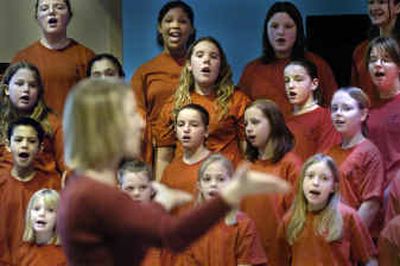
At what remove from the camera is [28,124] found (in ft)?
11.4

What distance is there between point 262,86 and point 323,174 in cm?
79

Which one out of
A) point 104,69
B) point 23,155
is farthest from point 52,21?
point 23,155

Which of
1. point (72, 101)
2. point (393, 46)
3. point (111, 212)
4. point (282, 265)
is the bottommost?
point (282, 265)

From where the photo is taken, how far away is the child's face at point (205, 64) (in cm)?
360

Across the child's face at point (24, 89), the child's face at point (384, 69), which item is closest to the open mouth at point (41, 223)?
the child's face at point (24, 89)

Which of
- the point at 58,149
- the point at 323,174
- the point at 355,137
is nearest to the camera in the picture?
the point at 323,174

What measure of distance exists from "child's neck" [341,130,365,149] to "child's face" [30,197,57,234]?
112 centimetres

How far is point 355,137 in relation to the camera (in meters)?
3.35

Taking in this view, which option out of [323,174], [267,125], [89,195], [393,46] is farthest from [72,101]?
[393,46]

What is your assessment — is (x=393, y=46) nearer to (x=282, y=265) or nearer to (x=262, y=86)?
(x=262, y=86)

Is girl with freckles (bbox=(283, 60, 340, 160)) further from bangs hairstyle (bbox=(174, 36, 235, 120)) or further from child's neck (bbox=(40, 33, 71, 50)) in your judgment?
child's neck (bbox=(40, 33, 71, 50))

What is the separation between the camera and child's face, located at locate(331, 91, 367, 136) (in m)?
3.33

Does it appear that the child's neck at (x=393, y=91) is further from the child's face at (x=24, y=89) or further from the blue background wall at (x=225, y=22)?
the child's face at (x=24, y=89)

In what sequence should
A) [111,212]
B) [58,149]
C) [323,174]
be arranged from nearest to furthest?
[111,212]
[323,174]
[58,149]
